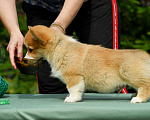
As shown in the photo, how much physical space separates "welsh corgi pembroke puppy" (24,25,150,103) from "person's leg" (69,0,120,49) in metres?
0.75

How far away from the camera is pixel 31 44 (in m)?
2.51

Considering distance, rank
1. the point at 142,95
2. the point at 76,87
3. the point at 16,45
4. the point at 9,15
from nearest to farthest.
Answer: the point at 142,95, the point at 76,87, the point at 16,45, the point at 9,15

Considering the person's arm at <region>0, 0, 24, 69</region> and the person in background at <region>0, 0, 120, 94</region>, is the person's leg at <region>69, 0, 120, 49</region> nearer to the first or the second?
the person in background at <region>0, 0, 120, 94</region>

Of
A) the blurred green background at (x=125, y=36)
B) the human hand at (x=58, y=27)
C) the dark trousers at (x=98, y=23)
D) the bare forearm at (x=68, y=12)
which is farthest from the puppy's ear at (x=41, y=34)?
the blurred green background at (x=125, y=36)

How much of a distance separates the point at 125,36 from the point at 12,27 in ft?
10.2

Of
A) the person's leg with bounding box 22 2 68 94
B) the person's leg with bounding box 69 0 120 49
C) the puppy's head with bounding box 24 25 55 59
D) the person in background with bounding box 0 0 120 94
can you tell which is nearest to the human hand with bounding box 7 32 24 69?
the puppy's head with bounding box 24 25 55 59

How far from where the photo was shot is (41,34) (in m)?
2.44

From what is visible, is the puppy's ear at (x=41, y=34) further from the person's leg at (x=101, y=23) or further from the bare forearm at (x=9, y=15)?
the person's leg at (x=101, y=23)

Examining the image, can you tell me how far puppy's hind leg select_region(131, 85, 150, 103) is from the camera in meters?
2.22

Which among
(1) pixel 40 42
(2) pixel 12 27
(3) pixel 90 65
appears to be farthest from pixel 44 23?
(3) pixel 90 65

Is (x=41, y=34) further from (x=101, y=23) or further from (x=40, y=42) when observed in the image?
(x=101, y=23)

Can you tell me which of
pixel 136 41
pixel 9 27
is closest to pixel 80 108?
pixel 9 27

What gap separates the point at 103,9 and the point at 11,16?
1102 mm

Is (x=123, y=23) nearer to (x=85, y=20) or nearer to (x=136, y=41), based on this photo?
(x=136, y=41)
